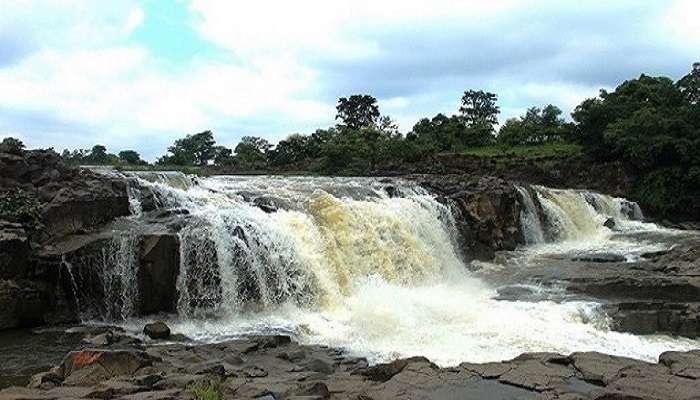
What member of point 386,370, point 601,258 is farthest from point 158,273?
point 601,258

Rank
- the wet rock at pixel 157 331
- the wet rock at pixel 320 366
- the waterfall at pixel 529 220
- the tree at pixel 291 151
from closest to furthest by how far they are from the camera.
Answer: the wet rock at pixel 320 366
the wet rock at pixel 157 331
the waterfall at pixel 529 220
the tree at pixel 291 151

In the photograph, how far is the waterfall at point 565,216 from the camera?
76.8 feet

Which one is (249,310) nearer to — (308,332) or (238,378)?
(308,332)

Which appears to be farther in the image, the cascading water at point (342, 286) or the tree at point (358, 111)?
the tree at point (358, 111)

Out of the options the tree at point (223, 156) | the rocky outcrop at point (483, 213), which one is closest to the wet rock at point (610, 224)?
the rocky outcrop at point (483, 213)

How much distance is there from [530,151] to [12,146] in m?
34.4

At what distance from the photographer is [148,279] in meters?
11.8

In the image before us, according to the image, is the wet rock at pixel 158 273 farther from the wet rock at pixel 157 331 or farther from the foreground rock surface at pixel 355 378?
the foreground rock surface at pixel 355 378

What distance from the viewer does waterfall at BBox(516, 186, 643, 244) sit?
2341 cm

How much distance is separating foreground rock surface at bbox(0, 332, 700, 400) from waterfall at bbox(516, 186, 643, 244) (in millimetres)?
14981

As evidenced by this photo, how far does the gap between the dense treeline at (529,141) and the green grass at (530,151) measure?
83 centimetres

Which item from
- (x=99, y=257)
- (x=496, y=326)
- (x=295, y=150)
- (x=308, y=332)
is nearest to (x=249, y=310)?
(x=308, y=332)

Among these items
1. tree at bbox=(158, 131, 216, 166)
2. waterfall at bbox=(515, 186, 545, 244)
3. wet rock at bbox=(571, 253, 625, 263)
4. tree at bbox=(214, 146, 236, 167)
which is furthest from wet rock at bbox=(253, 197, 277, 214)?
tree at bbox=(158, 131, 216, 166)

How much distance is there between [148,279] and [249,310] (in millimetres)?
2010
